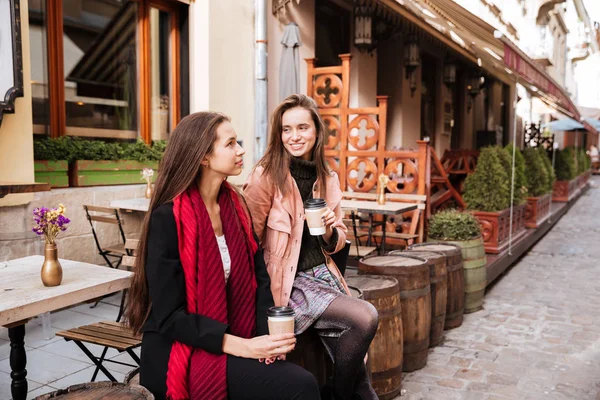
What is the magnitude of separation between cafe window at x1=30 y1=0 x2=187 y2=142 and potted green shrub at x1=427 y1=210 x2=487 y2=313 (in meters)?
3.51

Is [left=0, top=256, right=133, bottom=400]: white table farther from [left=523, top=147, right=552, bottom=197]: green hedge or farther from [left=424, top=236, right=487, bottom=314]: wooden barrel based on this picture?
[left=523, top=147, right=552, bottom=197]: green hedge

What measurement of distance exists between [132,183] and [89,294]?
370cm

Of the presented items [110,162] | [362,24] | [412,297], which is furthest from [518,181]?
[110,162]

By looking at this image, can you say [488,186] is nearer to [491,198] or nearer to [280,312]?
[491,198]

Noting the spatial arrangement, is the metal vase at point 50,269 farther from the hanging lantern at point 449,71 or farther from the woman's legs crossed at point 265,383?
the hanging lantern at point 449,71

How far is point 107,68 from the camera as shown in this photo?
605cm

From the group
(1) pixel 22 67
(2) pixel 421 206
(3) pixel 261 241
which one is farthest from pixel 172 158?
(2) pixel 421 206

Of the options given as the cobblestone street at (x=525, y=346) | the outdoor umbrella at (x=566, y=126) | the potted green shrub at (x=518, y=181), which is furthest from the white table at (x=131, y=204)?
the outdoor umbrella at (x=566, y=126)

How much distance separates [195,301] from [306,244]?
89 centimetres

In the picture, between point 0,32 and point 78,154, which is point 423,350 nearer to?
point 78,154

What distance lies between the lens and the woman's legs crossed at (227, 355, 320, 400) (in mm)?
2002

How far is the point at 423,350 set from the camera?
13.3 ft

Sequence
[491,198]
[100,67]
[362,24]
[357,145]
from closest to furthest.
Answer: [100,67] → [357,145] → [491,198] → [362,24]

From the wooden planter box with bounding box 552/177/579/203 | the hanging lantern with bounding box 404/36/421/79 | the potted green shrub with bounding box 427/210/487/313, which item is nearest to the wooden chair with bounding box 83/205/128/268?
the potted green shrub with bounding box 427/210/487/313
